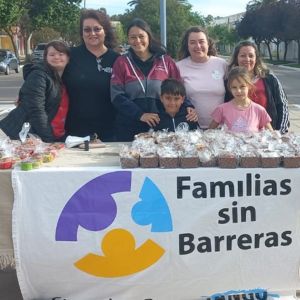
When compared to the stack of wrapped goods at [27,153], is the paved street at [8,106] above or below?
below

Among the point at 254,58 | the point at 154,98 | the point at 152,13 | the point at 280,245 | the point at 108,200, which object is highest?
the point at 152,13

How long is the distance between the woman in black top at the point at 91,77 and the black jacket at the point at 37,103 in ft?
0.64

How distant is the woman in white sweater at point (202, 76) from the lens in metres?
4.24

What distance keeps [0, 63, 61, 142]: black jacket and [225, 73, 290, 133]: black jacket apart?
57.4 inches

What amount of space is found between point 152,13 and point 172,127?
20.1m

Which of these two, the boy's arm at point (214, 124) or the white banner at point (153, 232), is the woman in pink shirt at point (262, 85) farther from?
the white banner at point (153, 232)

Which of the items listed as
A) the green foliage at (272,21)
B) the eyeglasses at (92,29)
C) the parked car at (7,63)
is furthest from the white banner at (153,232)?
the green foliage at (272,21)

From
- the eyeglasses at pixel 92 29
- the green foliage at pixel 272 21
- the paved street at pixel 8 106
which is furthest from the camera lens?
the green foliage at pixel 272 21

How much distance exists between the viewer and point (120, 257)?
325 cm

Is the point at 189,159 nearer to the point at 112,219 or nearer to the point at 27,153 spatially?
the point at 112,219

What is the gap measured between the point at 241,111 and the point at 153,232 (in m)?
1.36


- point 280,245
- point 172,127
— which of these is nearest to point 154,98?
point 172,127

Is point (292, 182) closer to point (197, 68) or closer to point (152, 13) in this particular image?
point (197, 68)

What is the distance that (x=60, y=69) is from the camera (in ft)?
13.9
